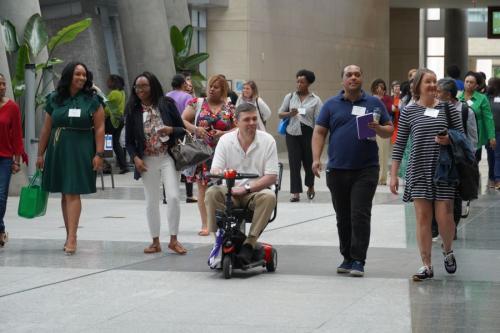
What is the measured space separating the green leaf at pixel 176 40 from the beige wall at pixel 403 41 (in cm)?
2740

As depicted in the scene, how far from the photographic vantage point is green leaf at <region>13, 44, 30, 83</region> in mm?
19203

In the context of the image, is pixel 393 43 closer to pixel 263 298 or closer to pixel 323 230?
pixel 323 230

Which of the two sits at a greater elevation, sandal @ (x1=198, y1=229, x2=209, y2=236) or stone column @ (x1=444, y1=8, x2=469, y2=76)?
stone column @ (x1=444, y1=8, x2=469, y2=76)

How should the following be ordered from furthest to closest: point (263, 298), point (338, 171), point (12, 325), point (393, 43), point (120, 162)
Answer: point (393, 43)
point (120, 162)
point (338, 171)
point (263, 298)
point (12, 325)

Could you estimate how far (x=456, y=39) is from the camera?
6125cm

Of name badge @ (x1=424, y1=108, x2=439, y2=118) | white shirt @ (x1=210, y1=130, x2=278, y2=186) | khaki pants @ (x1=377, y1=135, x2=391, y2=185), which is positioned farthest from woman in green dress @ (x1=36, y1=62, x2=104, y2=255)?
khaki pants @ (x1=377, y1=135, x2=391, y2=185)

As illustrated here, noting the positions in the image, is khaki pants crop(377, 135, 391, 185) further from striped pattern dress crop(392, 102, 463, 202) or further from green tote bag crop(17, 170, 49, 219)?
striped pattern dress crop(392, 102, 463, 202)

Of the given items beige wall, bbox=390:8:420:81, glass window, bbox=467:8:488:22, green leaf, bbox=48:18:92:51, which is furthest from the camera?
glass window, bbox=467:8:488:22

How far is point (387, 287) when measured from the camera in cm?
933

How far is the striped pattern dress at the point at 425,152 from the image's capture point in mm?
9734

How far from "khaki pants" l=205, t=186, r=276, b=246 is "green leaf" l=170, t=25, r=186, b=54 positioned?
15.0 m

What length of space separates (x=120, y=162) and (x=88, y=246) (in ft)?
37.1

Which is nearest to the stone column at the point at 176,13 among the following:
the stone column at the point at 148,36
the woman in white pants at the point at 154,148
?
the stone column at the point at 148,36

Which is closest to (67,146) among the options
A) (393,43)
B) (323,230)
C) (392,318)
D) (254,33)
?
(323,230)
